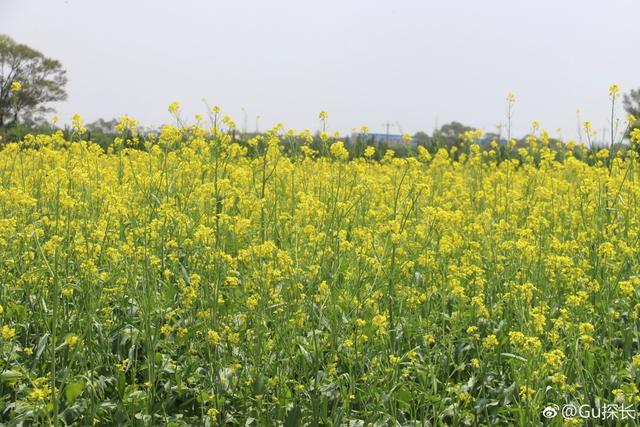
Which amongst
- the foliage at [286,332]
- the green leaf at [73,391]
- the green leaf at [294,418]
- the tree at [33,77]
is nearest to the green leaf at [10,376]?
the foliage at [286,332]

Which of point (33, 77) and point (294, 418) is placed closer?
point (294, 418)

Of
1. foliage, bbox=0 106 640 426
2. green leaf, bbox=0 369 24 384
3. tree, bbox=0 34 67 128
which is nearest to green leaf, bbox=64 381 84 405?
foliage, bbox=0 106 640 426

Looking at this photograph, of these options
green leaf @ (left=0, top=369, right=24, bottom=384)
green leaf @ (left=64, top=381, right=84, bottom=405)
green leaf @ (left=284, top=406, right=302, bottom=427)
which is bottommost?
green leaf @ (left=284, top=406, right=302, bottom=427)

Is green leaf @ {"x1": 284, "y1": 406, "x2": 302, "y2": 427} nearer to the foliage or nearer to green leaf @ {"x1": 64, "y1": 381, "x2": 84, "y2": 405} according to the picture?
the foliage

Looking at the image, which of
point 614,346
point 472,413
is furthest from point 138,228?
point 614,346

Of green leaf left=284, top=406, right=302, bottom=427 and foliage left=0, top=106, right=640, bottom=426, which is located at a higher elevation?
foliage left=0, top=106, right=640, bottom=426

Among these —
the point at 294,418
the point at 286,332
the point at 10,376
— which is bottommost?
the point at 294,418

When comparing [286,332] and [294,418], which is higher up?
[286,332]

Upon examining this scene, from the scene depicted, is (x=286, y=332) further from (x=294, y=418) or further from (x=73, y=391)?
(x=73, y=391)

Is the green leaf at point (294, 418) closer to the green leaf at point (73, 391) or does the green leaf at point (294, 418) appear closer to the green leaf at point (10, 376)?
the green leaf at point (73, 391)

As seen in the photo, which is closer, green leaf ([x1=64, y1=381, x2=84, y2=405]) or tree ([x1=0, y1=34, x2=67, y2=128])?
green leaf ([x1=64, y1=381, x2=84, y2=405])

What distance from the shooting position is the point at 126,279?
3.03 meters

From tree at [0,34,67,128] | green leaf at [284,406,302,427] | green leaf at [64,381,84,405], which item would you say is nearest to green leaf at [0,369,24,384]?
green leaf at [64,381,84,405]

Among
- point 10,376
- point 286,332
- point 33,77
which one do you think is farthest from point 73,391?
point 33,77
